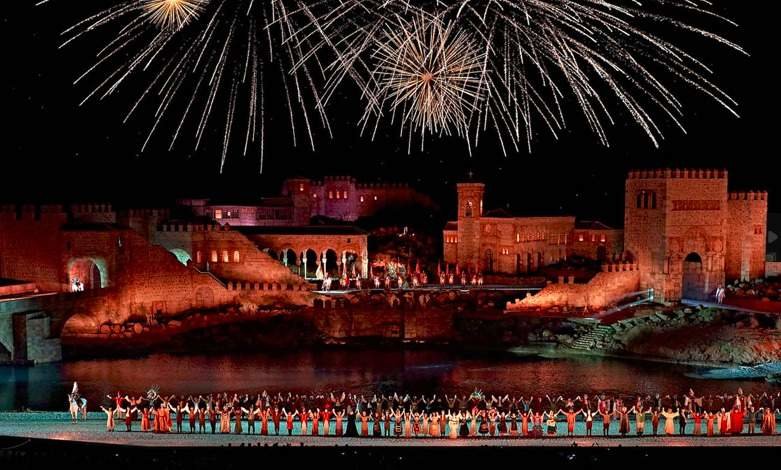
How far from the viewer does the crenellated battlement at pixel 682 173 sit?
145ft

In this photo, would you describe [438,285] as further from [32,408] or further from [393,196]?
[32,408]

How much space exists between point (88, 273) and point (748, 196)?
98.3 ft

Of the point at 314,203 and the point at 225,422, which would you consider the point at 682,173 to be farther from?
the point at 225,422

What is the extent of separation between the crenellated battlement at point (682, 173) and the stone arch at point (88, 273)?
924 inches

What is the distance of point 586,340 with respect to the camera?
3988 centimetres

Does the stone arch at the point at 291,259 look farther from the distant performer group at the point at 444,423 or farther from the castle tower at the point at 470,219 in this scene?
the distant performer group at the point at 444,423

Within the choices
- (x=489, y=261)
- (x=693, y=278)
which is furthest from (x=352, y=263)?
(x=693, y=278)

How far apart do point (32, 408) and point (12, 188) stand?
25780mm

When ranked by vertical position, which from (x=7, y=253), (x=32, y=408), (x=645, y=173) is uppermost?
(x=645, y=173)

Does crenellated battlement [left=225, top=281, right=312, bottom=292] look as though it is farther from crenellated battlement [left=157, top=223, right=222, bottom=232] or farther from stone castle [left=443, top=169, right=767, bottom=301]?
stone castle [left=443, top=169, right=767, bottom=301]

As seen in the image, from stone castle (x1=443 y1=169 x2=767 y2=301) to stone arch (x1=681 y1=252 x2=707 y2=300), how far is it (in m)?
0.04
